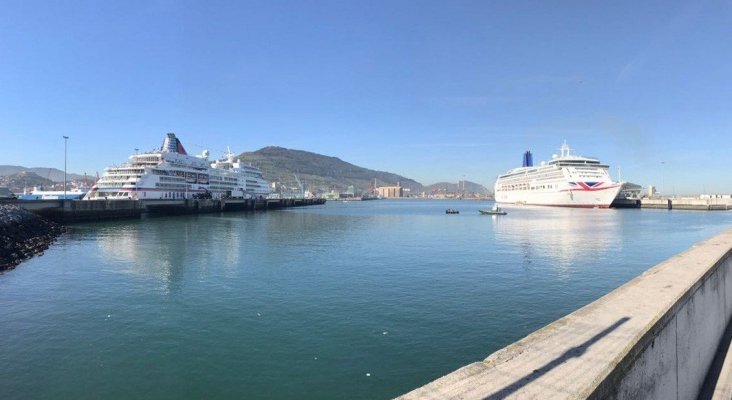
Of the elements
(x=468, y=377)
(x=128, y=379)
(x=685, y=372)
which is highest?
(x=468, y=377)

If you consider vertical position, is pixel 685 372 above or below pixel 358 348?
above

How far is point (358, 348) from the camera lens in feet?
33.3

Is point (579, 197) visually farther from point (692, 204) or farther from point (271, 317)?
point (271, 317)

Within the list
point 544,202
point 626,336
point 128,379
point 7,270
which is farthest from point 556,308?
point 544,202

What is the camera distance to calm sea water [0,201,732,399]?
28.0ft

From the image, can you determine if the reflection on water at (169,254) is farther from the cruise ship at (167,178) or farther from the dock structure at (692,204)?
the dock structure at (692,204)

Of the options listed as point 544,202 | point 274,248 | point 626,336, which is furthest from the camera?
point 544,202

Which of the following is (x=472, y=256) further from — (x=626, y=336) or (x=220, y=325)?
(x=626, y=336)

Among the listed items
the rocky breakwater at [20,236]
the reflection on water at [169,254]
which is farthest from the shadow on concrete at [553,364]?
the rocky breakwater at [20,236]

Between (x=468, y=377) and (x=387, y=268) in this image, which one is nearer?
(x=468, y=377)

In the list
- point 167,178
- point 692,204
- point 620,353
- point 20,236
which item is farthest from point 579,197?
point 620,353

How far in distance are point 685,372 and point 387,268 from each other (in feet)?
52.0

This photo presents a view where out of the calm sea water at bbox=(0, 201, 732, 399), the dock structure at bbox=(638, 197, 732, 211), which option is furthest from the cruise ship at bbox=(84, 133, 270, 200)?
the dock structure at bbox=(638, 197, 732, 211)

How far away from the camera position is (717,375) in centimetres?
852
